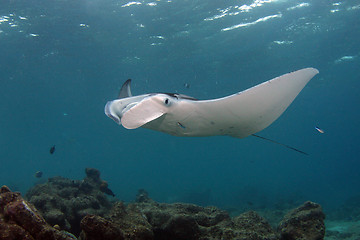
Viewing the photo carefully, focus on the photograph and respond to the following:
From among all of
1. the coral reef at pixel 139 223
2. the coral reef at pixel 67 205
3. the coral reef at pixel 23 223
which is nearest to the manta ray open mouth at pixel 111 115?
the coral reef at pixel 139 223

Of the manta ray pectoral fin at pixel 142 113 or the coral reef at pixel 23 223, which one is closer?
the coral reef at pixel 23 223

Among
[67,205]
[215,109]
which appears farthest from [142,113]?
[67,205]

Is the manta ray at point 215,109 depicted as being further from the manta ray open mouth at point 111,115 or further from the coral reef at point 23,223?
the coral reef at point 23,223

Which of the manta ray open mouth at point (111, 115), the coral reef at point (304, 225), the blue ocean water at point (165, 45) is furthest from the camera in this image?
the blue ocean water at point (165, 45)

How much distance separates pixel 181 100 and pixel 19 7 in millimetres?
15312

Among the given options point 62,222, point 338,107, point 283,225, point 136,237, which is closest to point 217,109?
point 136,237

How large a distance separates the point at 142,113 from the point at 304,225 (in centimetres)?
358

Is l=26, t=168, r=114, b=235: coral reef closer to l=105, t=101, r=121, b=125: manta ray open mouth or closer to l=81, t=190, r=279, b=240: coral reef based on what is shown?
l=81, t=190, r=279, b=240: coral reef

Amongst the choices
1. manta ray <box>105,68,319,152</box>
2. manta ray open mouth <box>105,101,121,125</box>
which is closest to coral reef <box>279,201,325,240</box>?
manta ray <box>105,68,319,152</box>

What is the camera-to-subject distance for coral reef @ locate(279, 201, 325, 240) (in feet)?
12.7

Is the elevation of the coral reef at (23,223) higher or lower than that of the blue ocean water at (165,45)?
lower

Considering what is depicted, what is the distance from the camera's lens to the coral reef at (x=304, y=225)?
388 cm

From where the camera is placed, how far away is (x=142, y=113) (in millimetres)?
2861

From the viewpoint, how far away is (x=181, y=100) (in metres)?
3.10
